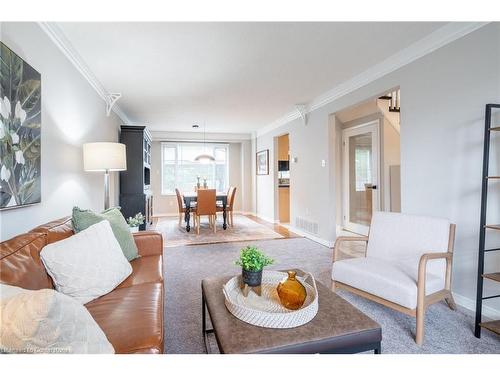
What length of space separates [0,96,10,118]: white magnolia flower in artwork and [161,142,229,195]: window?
6.10 m

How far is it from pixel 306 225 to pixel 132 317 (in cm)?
398

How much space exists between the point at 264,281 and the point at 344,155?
4407 mm

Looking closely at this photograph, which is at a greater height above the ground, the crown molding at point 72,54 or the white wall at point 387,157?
the crown molding at point 72,54

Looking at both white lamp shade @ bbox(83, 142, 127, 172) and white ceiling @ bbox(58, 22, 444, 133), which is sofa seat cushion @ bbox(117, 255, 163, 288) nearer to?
white lamp shade @ bbox(83, 142, 127, 172)

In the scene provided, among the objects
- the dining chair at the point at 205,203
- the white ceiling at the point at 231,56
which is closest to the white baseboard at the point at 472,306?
the white ceiling at the point at 231,56

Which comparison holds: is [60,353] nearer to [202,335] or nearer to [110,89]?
[202,335]

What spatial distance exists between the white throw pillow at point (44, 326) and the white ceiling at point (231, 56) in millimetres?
2211

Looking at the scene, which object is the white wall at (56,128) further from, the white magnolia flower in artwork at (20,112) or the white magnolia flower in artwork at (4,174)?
the white magnolia flower in artwork at (20,112)

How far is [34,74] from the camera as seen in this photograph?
1940 mm

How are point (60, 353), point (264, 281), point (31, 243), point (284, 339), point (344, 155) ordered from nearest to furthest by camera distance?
point (60, 353), point (284, 339), point (31, 243), point (264, 281), point (344, 155)

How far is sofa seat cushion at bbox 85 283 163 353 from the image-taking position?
3.50ft

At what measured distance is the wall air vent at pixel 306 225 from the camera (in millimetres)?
4606

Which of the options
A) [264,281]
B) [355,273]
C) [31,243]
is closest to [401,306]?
[355,273]

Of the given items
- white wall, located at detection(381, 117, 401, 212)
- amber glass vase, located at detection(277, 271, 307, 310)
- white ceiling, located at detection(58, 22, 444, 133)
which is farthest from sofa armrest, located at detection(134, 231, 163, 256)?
white wall, located at detection(381, 117, 401, 212)
